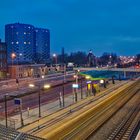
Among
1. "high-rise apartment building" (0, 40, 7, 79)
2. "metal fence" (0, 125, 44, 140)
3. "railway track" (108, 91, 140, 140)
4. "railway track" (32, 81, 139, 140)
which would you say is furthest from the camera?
"high-rise apartment building" (0, 40, 7, 79)

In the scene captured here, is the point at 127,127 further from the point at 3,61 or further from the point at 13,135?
the point at 3,61

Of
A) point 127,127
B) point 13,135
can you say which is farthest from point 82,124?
point 13,135

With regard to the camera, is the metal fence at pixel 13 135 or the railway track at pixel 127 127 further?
the railway track at pixel 127 127

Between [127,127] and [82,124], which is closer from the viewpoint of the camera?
[127,127]

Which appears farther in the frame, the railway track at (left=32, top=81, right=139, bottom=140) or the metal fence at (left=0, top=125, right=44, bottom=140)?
the railway track at (left=32, top=81, right=139, bottom=140)

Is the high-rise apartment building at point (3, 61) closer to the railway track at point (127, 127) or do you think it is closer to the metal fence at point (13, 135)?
the railway track at point (127, 127)

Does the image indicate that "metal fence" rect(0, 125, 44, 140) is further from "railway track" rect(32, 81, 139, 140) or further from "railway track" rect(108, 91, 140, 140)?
"railway track" rect(108, 91, 140, 140)

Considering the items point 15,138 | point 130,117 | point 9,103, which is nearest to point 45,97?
point 9,103

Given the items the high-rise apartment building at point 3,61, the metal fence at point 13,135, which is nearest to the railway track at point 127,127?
the metal fence at point 13,135

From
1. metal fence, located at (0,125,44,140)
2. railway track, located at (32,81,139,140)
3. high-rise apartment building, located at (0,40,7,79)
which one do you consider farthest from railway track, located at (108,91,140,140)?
high-rise apartment building, located at (0,40,7,79)

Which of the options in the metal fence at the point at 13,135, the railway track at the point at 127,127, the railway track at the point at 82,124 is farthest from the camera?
the railway track at the point at 82,124

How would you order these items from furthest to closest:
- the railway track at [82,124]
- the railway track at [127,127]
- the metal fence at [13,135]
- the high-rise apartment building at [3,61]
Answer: the high-rise apartment building at [3,61], the railway track at [82,124], the railway track at [127,127], the metal fence at [13,135]

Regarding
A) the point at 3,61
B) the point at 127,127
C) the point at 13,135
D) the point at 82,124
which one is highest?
the point at 3,61

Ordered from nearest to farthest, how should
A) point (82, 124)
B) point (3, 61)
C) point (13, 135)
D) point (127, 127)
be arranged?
1. point (13, 135)
2. point (127, 127)
3. point (82, 124)
4. point (3, 61)
